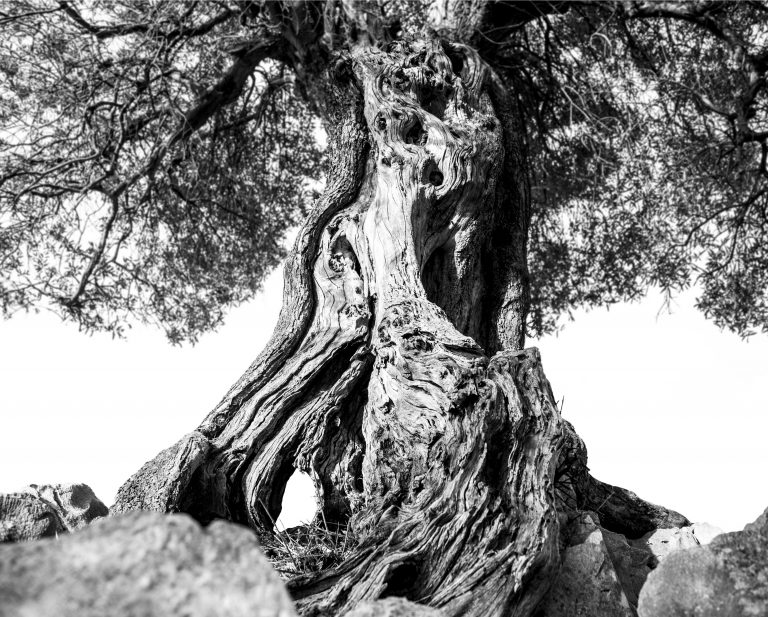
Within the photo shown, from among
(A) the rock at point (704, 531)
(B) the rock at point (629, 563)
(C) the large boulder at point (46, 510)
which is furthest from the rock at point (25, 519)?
(A) the rock at point (704, 531)

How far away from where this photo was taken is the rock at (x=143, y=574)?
160cm

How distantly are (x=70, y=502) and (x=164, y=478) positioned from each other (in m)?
1.08

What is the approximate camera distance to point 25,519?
5.77 meters

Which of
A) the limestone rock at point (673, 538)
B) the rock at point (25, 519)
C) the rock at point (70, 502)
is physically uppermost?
the limestone rock at point (673, 538)

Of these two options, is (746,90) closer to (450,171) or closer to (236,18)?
(450,171)

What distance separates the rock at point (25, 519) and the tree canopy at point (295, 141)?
20.9ft

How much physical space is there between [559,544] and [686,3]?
8.34 meters

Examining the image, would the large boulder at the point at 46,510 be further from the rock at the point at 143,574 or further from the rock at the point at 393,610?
the rock at the point at 143,574

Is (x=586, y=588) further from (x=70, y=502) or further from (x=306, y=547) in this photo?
(x=70, y=502)

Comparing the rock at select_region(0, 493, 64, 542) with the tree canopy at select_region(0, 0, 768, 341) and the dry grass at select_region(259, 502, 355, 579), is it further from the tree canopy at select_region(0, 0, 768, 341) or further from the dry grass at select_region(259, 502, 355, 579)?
the tree canopy at select_region(0, 0, 768, 341)

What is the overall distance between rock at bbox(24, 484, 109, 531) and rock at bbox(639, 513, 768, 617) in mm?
4356

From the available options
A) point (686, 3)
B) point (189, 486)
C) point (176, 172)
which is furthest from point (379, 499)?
point (176, 172)

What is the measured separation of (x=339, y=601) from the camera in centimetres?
390

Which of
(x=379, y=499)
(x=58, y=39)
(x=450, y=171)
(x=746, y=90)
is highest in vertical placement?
(x=746, y=90)
